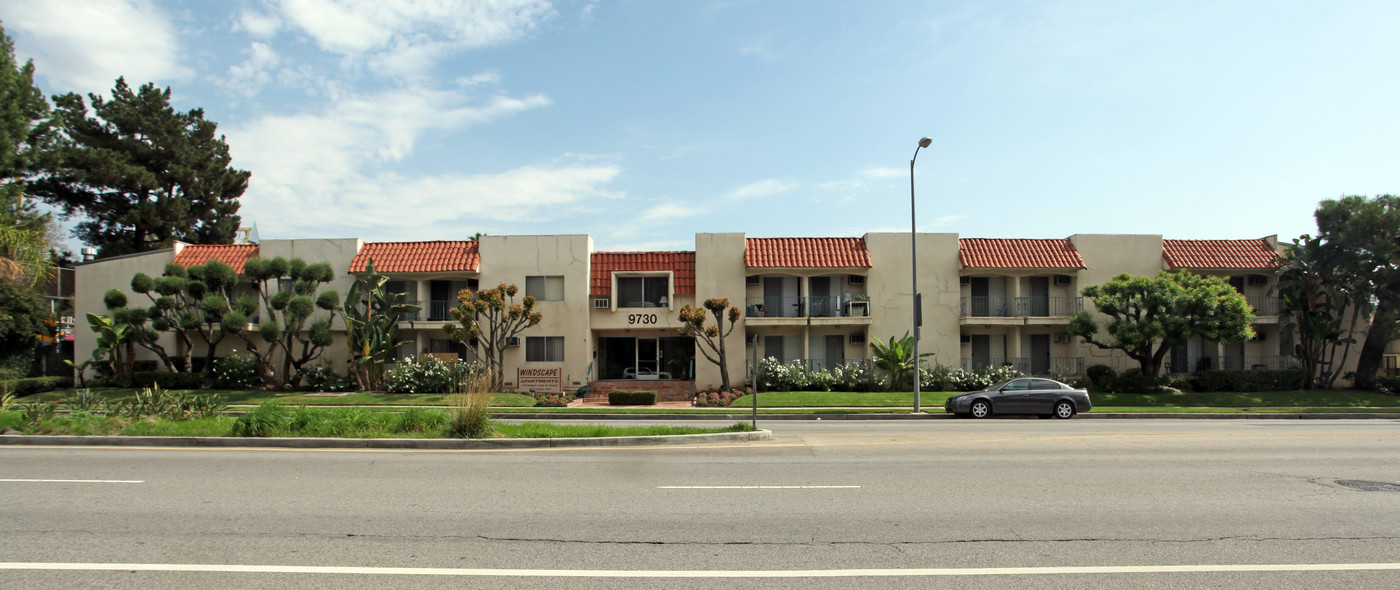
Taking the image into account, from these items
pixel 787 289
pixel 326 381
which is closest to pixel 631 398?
pixel 787 289

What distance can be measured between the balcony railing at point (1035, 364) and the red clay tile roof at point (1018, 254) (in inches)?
159

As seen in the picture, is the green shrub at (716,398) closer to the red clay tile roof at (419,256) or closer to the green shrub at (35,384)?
the red clay tile roof at (419,256)

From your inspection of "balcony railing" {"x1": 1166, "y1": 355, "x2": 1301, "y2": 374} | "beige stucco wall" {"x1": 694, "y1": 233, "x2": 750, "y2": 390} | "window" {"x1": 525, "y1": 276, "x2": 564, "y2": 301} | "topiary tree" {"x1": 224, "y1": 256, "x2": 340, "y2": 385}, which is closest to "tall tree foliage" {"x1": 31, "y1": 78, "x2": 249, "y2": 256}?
"topiary tree" {"x1": 224, "y1": 256, "x2": 340, "y2": 385}

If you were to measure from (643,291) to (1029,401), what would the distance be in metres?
16.5

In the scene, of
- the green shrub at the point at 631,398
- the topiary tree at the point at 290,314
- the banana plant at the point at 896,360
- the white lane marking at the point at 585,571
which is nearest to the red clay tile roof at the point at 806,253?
the banana plant at the point at 896,360

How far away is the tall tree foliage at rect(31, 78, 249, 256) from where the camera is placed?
4172cm

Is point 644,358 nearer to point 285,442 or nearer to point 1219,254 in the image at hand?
point 285,442

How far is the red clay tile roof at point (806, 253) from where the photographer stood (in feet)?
104

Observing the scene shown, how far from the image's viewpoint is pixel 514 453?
39.2ft

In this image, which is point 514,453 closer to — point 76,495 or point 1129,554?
point 76,495

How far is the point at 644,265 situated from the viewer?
32.9m

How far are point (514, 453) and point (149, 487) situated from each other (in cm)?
471

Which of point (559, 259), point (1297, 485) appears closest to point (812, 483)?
point (1297, 485)

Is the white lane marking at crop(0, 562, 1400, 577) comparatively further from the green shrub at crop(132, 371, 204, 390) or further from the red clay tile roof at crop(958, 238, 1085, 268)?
the green shrub at crop(132, 371, 204, 390)
